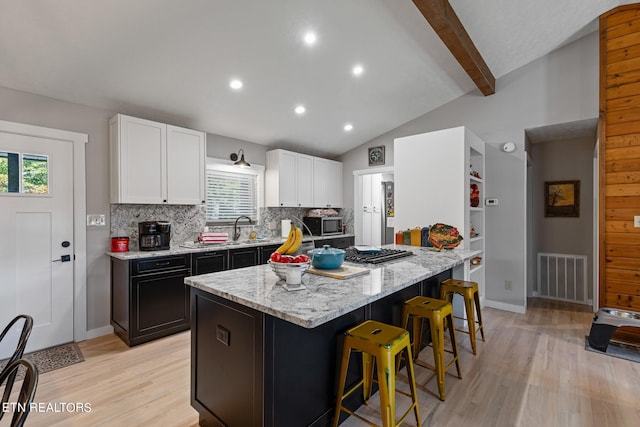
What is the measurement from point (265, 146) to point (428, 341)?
3.61m

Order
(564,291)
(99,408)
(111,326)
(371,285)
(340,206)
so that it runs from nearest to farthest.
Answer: (371,285)
(99,408)
(111,326)
(564,291)
(340,206)

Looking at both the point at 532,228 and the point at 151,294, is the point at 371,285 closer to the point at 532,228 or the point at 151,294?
the point at 151,294

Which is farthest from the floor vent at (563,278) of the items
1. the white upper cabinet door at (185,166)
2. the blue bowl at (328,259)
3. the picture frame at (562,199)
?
the white upper cabinet door at (185,166)

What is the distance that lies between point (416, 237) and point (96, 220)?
3495 mm

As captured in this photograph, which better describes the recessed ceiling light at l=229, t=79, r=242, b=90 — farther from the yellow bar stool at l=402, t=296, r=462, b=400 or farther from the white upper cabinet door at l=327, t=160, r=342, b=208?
the yellow bar stool at l=402, t=296, r=462, b=400

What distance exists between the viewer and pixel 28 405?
803 millimetres

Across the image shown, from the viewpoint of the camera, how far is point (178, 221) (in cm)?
392

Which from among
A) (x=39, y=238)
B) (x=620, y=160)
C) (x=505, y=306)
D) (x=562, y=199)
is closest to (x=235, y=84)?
(x=39, y=238)

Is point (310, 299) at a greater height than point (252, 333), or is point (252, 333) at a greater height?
point (310, 299)

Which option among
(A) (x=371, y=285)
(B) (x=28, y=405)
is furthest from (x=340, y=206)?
(B) (x=28, y=405)

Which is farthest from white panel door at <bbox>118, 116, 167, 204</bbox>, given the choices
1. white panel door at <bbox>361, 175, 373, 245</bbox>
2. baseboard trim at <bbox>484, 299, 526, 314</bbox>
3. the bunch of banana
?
baseboard trim at <bbox>484, 299, 526, 314</bbox>

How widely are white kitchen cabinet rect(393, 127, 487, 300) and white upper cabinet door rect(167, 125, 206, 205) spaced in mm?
2444

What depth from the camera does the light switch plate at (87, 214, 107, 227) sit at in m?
3.25

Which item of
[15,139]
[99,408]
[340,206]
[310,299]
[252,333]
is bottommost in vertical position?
[99,408]
